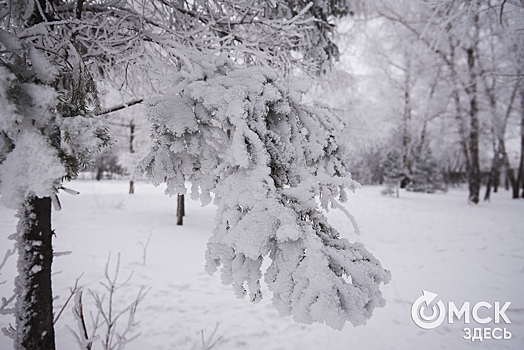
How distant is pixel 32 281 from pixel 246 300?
8.48 feet

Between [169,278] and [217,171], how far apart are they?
11.7 feet

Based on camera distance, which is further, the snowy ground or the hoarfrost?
the snowy ground

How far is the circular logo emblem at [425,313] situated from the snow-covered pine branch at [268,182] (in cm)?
297

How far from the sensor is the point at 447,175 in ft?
111

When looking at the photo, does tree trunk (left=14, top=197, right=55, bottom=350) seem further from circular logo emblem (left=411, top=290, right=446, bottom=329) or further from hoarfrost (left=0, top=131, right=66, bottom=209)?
circular logo emblem (left=411, top=290, right=446, bottom=329)

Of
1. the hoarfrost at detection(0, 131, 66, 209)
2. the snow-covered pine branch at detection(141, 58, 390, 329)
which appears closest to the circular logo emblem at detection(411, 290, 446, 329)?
the snow-covered pine branch at detection(141, 58, 390, 329)

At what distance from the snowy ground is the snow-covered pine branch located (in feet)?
5.80

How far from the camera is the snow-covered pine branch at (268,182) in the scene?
1.06 meters

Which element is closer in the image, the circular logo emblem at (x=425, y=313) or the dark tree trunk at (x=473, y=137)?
the circular logo emblem at (x=425, y=313)

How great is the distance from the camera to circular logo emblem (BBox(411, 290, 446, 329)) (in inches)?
134

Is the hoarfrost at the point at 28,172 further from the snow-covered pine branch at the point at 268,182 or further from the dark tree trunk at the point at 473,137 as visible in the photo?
the dark tree trunk at the point at 473,137

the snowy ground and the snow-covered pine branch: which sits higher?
the snow-covered pine branch

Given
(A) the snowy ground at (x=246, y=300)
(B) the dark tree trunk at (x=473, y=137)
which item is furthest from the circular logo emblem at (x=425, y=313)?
(B) the dark tree trunk at (x=473, y=137)

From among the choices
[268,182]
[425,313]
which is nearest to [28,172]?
[268,182]
